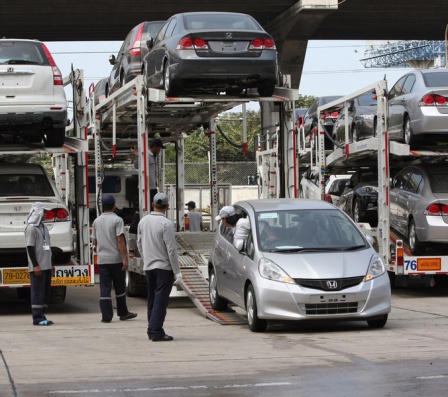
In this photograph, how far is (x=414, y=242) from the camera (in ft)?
58.9

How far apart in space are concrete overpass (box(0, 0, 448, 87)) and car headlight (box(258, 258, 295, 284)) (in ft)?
90.6

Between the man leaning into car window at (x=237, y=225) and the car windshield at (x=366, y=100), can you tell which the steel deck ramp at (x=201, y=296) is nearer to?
the man leaning into car window at (x=237, y=225)

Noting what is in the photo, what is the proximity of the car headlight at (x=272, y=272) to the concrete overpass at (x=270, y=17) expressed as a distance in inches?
1087

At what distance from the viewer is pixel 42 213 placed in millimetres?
15211

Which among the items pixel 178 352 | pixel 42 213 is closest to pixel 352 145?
pixel 42 213

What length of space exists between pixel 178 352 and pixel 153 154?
282 inches

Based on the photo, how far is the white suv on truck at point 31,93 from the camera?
53.3ft

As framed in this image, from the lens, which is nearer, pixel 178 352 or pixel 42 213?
pixel 178 352

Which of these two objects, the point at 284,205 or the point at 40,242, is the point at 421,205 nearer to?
the point at 284,205

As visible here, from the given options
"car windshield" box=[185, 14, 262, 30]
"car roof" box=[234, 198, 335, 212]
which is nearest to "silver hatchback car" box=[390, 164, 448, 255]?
"car roof" box=[234, 198, 335, 212]

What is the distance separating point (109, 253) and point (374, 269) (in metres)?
3.84

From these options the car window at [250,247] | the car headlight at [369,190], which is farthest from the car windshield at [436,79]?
the car window at [250,247]

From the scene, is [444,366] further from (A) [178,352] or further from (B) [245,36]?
(B) [245,36]

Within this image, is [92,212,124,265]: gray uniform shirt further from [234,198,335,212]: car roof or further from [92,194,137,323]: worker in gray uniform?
[234,198,335,212]: car roof
